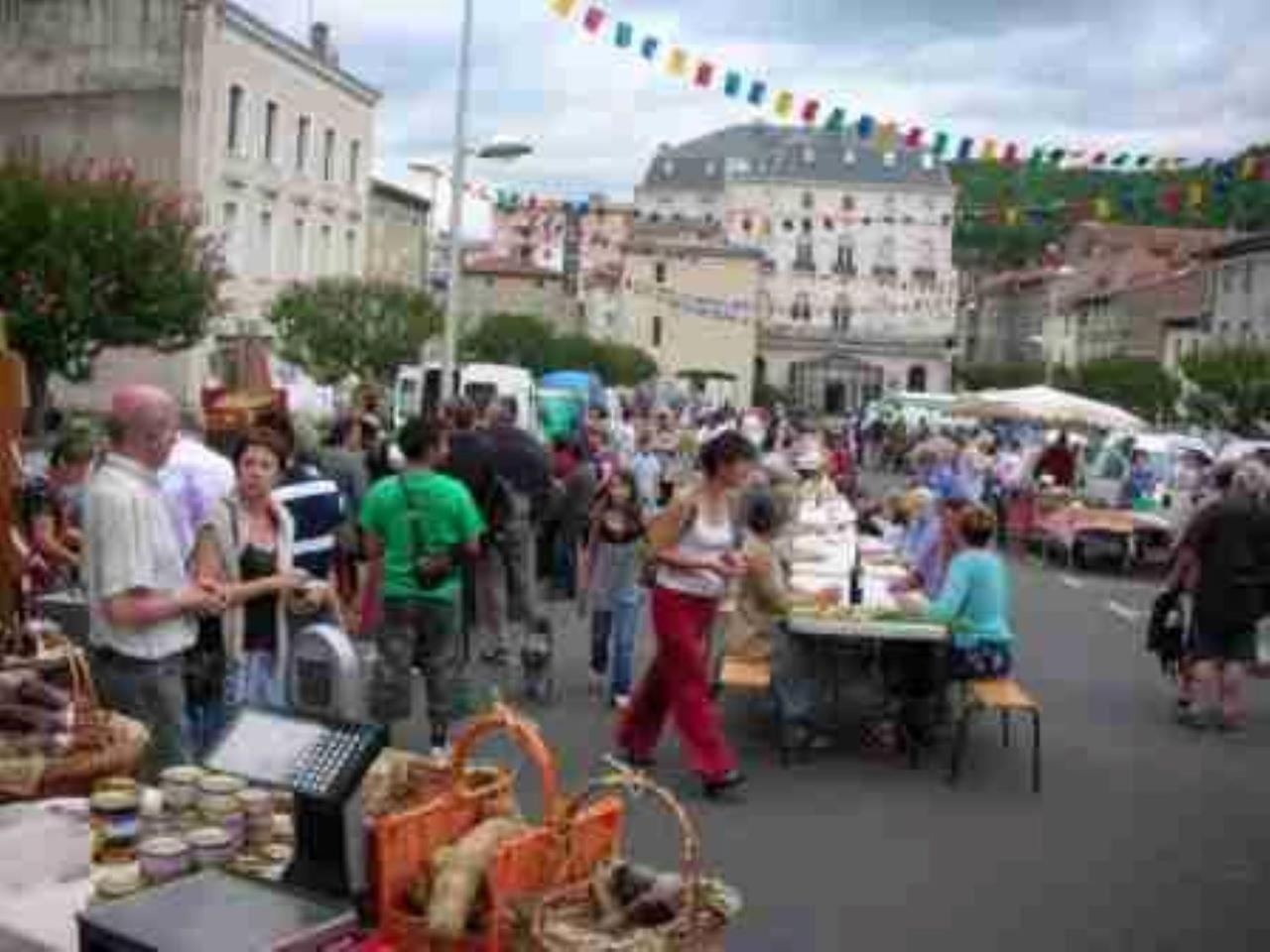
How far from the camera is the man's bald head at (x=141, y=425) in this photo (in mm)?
4859

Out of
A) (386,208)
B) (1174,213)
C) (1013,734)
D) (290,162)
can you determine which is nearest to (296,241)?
(290,162)

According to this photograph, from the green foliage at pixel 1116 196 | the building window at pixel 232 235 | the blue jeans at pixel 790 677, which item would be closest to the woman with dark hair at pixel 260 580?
the blue jeans at pixel 790 677

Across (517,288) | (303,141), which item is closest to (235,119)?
(303,141)

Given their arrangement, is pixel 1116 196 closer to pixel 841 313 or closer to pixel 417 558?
pixel 417 558

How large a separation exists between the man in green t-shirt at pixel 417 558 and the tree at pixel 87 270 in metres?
20.2

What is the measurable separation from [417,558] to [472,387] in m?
20.3

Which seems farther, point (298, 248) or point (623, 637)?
point (298, 248)

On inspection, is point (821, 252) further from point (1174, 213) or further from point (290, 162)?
point (1174, 213)

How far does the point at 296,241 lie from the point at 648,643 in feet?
104

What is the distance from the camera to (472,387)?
1089 inches

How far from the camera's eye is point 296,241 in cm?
4203

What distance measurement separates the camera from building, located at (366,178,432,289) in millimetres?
52938

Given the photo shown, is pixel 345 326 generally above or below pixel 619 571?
above

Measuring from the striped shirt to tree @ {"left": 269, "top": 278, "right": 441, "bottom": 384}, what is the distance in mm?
30304
